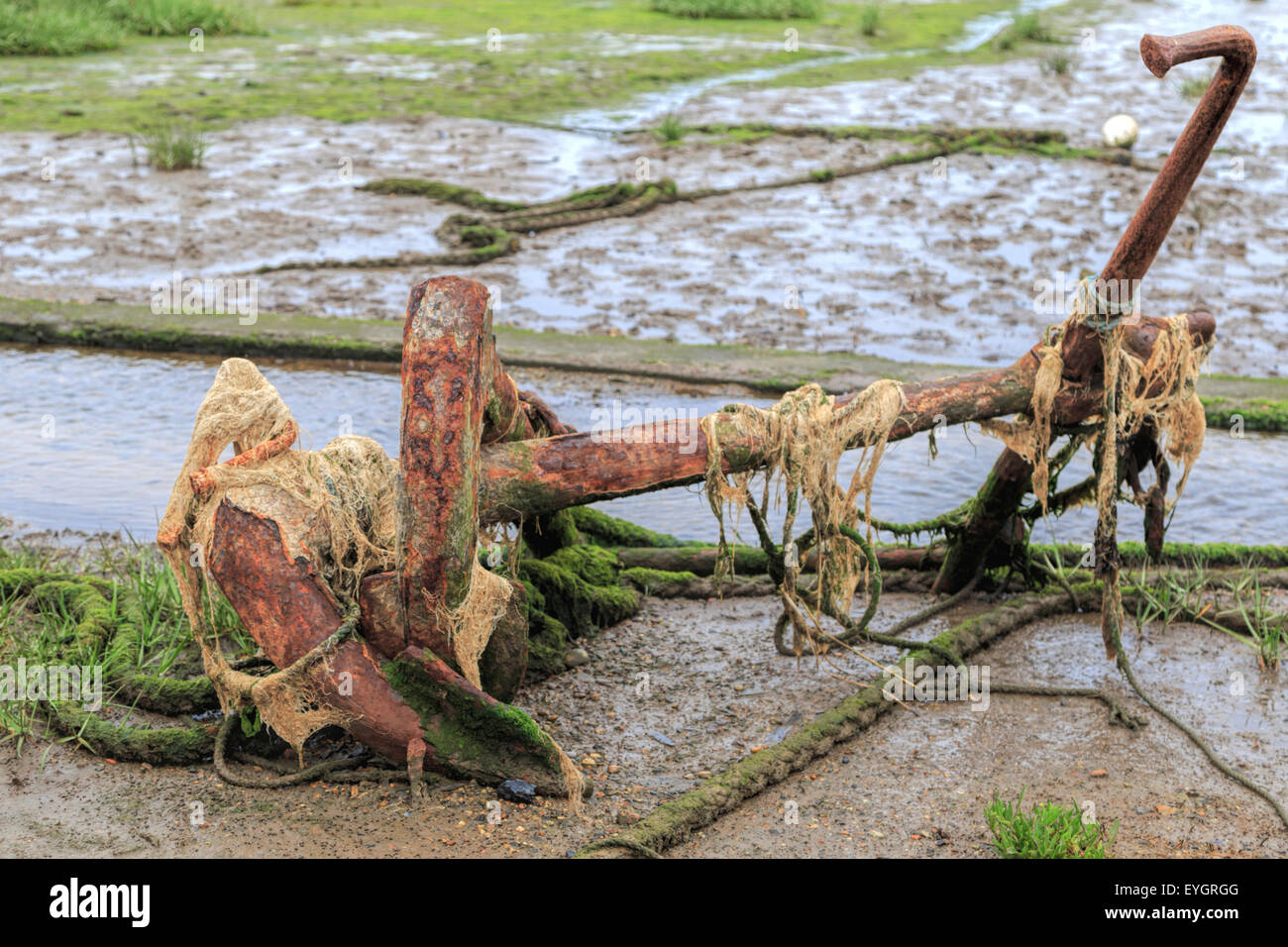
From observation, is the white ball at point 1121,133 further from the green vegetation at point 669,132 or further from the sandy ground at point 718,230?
the green vegetation at point 669,132

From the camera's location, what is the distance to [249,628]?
3066mm

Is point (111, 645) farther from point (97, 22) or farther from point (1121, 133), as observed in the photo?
point (97, 22)

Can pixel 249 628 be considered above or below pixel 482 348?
below

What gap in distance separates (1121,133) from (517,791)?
33.3 feet

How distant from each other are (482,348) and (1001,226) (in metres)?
7.17

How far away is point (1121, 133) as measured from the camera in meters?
11.6

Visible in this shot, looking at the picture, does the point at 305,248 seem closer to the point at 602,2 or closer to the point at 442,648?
the point at 442,648

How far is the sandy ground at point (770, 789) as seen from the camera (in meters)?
2.99

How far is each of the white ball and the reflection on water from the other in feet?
21.9

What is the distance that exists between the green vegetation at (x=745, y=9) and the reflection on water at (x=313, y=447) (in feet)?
46.7

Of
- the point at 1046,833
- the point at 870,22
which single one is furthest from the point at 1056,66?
the point at 1046,833

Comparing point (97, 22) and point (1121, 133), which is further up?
point (97, 22)

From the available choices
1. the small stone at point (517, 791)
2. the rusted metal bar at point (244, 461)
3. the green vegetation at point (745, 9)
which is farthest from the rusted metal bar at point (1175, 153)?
the green vegetation at point (745, 9)
